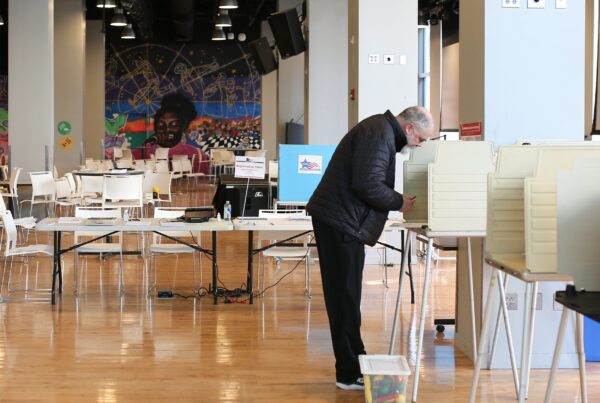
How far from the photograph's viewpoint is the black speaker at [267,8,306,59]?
14961 mm

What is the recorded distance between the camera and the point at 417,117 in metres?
5.09

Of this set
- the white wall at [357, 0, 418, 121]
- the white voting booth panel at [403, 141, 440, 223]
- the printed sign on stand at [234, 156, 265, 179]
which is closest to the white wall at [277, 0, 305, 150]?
the white wall at [357, 0, 418, 121]

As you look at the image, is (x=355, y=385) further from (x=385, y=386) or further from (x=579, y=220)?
(x=579, y=220)

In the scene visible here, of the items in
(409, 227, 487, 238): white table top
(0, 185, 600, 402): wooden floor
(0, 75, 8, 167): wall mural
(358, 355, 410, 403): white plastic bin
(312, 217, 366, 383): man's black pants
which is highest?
(0, 75, 8, 167): wall mural

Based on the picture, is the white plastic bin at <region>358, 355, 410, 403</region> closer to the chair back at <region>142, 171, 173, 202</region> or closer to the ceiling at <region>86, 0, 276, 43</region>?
the chair back at <region>142, 171, 173, 202</region>

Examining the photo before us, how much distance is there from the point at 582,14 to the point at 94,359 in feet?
12.4

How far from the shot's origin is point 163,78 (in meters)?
29.9

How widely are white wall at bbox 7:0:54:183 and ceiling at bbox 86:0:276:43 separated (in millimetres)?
5455

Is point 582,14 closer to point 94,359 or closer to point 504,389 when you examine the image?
point 504,389

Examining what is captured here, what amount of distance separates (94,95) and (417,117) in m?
22.6

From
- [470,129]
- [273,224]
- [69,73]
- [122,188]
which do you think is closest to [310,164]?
[273,224]

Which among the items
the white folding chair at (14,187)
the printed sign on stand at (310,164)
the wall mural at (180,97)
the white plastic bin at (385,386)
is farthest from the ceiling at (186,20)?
the white plastic bin at (385,386)

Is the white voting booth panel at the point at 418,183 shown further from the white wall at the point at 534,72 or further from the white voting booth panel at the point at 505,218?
the white voting booth panel at the point at 505,218

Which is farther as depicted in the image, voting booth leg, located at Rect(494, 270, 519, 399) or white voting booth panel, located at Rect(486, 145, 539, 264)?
voting booth leg, located at Rect(494, 270, 519, 399)
